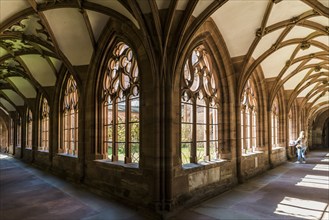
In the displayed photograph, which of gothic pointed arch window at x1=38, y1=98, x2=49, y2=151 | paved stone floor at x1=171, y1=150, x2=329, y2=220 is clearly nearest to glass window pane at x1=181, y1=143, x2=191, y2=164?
paved stone floor at x1=171, y1=150, x2=329, y2=220

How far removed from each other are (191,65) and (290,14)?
2778mm

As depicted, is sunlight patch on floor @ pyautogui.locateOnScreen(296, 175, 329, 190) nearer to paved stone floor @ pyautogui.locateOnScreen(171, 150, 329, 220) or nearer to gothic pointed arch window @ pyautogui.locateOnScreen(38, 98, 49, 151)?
paved stone floor @ pyautogui.locateOnScreen(171, 150, 329, 220)

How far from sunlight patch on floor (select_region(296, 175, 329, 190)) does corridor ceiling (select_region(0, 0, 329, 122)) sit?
3353 mm

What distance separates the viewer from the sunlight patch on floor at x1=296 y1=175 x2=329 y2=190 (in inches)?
224

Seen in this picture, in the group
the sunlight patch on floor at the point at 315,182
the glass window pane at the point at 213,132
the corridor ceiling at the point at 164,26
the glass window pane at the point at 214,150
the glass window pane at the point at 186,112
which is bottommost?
the sunlight patch on floor at the point at 315,182

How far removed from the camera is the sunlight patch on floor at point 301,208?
3.69 metres

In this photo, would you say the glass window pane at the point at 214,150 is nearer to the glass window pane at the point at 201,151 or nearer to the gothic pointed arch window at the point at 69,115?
the glass window pane at the point at 201,151

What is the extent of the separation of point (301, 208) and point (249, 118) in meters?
4.18

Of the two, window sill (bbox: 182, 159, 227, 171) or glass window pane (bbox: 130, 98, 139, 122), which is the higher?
glass window pane (bbox: 130, 98, 139, 122)

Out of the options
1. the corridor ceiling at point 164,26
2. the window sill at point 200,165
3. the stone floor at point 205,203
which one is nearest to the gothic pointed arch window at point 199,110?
the window sill at point 200,165

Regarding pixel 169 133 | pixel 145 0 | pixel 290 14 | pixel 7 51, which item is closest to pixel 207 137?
pixel 169 133

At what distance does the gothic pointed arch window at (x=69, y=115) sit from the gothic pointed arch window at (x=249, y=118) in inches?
222

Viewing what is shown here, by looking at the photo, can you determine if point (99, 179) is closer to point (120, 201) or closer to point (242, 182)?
point (120, 201)

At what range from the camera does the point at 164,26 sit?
3.98 meters
